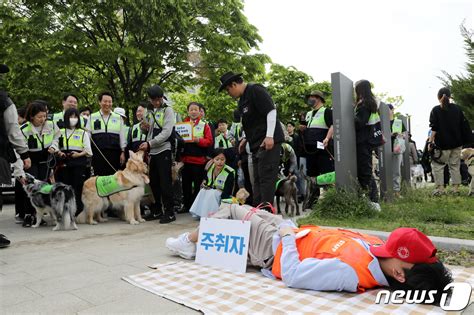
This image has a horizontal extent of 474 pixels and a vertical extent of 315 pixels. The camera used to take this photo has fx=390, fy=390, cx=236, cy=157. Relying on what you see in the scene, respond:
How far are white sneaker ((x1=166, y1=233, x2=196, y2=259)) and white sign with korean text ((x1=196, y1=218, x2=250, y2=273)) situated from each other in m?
0.15

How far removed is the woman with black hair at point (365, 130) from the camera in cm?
674

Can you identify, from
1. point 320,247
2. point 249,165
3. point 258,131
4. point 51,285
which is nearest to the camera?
point 320,247

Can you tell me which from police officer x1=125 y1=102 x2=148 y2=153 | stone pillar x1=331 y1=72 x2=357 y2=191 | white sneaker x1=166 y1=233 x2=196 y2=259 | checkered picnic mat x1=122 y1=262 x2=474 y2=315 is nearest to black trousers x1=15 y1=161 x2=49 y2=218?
police officer x1=125 y1=102 x2=148 y2=153

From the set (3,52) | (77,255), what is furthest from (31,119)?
(3,52)

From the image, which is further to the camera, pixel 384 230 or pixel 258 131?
pixel 258 131

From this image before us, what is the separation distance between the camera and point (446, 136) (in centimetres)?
882

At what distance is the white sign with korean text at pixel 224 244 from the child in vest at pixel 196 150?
3831 millimetres

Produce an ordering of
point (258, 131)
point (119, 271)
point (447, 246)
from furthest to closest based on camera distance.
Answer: point (258, 131), point (447, 246), point (119, 271)

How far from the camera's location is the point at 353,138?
6.85 meters

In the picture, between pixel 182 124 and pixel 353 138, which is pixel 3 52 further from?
pixel 353 138

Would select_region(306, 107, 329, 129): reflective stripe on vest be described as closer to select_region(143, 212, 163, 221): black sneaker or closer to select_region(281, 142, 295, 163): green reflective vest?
select_region(281, 142, 295, 163): green reflective vest

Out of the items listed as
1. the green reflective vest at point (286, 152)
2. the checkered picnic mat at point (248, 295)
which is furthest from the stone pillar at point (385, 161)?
the checkered picnic mat at point (248, 295)

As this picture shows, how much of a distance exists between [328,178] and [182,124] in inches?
120

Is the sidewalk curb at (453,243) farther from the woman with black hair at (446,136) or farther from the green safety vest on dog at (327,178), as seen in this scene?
the woman with black hair at (446,136)
